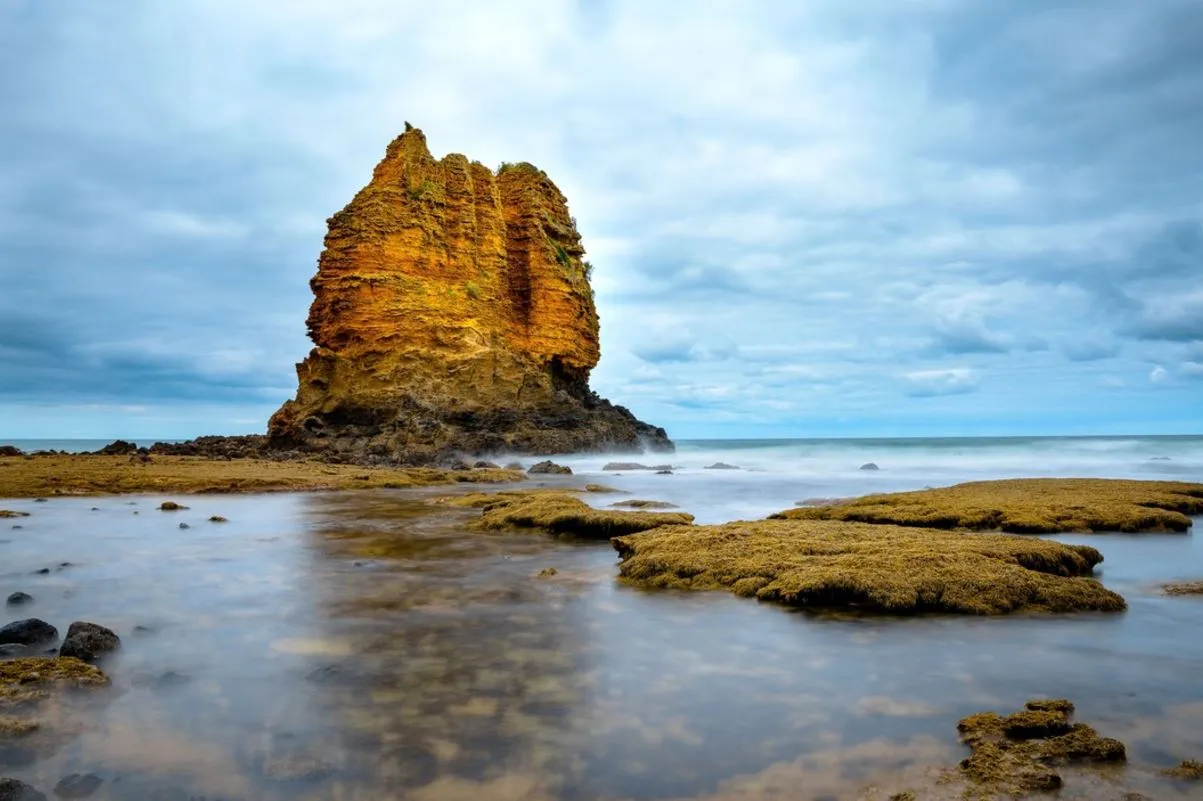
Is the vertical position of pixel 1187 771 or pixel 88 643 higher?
pixel 88 643

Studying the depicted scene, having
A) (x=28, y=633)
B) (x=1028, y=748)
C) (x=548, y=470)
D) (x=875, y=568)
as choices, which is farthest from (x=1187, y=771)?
(x=548, y=470)

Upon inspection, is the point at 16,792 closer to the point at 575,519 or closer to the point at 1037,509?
the point at 575,519

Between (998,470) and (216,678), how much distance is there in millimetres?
35673

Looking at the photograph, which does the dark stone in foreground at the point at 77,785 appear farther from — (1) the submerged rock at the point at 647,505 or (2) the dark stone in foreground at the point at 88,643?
(1) the submerged rock at the point at 647,505

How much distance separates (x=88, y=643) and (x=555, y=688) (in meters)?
2.99

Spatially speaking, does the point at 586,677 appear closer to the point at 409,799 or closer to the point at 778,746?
the point at 778,746

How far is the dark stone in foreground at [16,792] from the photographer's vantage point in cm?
272

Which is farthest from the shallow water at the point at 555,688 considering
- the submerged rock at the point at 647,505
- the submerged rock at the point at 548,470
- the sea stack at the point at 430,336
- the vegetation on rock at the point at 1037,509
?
the sea stack at the point at 430,336

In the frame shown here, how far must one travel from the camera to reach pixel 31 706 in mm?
3623

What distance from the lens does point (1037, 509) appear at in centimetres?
1038

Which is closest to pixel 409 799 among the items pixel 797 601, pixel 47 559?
pixel 797 601

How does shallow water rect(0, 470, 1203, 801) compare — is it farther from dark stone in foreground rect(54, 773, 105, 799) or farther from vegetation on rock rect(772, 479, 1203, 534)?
vegetation on rock rect(772, 479, 1203, 534)

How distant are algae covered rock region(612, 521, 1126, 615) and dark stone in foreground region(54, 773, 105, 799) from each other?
455 centimetres

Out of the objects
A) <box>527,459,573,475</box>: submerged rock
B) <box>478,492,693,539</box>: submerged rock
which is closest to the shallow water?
<box>478,492,693,539</box>: submerged rock
